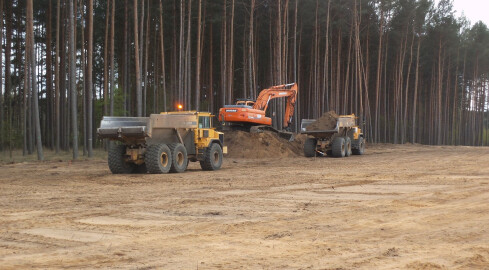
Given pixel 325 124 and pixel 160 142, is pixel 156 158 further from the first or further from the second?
pixel 325 124

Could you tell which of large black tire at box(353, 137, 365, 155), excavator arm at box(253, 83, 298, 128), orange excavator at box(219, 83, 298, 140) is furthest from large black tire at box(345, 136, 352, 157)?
excavator arm at box(253, 83, 298, 128)

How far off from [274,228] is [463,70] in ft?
211

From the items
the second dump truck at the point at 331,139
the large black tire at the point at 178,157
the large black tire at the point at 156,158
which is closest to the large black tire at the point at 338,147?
the second dump truck at the point at 331,139

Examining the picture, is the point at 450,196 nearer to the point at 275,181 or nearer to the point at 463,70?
the point at 275,181

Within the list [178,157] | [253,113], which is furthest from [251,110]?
[178,157]

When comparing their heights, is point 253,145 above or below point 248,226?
above

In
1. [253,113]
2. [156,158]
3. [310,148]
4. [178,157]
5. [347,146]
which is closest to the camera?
[156,158]

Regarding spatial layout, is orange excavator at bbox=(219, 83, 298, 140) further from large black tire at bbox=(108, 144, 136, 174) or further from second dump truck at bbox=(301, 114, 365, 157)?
large black tire at bbox=(108, 144, 136, 174)

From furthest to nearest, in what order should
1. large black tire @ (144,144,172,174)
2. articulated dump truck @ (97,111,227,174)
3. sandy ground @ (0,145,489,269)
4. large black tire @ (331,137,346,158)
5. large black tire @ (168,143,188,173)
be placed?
large black tire @ (331,137,346,158) < large black tire @ (168,143,188,173) < large black tire @ (144,144,172,174) < articulated dump truck @ (97,111,227,174) < sandy ground @ (0,145,489,269)

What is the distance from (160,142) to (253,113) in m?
10.3

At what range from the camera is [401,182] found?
45.0 ft

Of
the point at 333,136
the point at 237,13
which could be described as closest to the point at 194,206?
the point at 333,136

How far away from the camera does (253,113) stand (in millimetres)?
27812

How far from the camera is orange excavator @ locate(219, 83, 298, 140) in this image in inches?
1072
